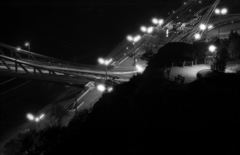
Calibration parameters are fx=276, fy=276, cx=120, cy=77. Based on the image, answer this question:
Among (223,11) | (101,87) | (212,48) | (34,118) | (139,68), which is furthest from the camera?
(223,11)

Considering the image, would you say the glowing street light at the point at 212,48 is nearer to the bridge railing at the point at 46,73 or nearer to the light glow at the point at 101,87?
the light glow at the point at 101,87

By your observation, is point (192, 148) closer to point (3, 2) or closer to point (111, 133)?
point (111, 133)

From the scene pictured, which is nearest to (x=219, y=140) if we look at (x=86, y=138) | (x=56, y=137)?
(x=86, y=138)

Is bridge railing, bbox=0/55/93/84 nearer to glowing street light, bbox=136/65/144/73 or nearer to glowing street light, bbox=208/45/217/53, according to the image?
glowing street light, bbox=136/65/144/73

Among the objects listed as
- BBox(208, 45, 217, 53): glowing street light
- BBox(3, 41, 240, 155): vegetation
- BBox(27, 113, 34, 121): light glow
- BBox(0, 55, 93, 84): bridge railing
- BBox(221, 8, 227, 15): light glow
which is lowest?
BBox(27, 113, 34, 121): light glow

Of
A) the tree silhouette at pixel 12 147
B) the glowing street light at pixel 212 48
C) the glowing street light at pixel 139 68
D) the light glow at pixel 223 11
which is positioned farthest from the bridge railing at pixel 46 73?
the light glow at pixel 223 11

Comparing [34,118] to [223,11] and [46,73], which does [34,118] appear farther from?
[223,11]

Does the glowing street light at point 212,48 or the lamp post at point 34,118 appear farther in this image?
the lamp post at point 34,118

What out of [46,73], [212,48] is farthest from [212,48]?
[46,73]

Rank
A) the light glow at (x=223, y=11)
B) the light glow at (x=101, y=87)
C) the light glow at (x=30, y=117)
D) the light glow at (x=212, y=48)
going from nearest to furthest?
the light glow at (x=212, y=48)
the light glow at (x=101, y=87)
the light glow at (x=30, y=117)
the light glow at (x=223, y=11)

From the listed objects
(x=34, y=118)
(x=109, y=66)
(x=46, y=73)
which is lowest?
(x=34, y=118)

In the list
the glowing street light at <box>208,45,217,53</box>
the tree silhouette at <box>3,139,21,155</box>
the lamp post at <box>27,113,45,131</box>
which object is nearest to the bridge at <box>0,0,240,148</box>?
the lamp post at <box>27,113,45,131</box>
